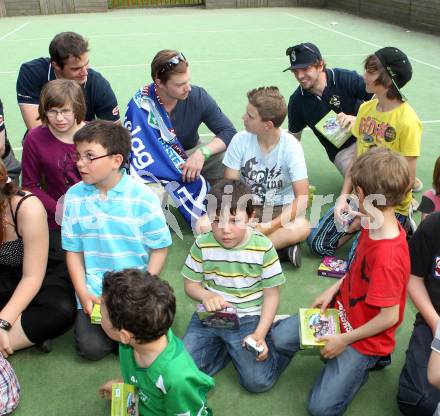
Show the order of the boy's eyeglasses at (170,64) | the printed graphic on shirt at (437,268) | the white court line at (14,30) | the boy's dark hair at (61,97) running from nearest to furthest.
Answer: the printed graphic on shirt at (437,268), the boy's dark hair at (61,97), the boy's eyeglasses at (170,64), the white court line at (14,30)

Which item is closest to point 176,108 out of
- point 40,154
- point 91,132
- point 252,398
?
point 40,154

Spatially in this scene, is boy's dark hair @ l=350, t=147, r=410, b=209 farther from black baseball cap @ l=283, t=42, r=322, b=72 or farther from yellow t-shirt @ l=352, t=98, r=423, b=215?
black baseball cap @ l=283, t=42, r=322, b=72

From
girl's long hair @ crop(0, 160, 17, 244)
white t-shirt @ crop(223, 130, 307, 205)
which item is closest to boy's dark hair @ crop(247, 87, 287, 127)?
white t-shirt @ crop(223, 130, 307, 205)

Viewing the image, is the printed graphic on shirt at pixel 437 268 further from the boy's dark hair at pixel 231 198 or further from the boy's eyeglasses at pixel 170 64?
the boy's eyeglasses at pixel 170 64

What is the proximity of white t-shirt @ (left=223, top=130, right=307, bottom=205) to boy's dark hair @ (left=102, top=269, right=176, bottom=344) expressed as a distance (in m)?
1.94

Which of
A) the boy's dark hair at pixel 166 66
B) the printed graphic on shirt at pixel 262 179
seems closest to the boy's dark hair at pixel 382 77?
the printed graphic on shirt at pixel 262 179

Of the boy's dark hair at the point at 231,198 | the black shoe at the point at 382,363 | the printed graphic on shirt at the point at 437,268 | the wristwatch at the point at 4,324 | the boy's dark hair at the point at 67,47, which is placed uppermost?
the boy's dark hair at the point at 67,47

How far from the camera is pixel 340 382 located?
2.61 metres

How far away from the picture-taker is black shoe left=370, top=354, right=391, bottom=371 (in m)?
2.82

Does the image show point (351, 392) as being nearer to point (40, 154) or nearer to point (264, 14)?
point (40, 154)

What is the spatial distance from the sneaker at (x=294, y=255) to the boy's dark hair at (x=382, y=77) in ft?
4.14

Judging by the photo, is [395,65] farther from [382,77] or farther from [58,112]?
[58,112]

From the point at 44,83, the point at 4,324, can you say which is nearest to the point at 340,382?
the point at 4,324

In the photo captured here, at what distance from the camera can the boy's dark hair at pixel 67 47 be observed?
4207mm
